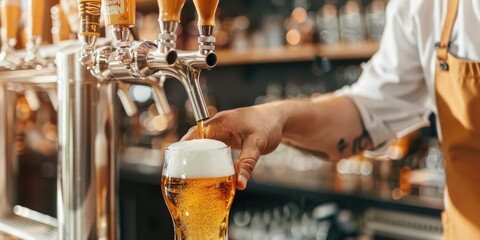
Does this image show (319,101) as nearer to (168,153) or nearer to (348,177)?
(168,153)

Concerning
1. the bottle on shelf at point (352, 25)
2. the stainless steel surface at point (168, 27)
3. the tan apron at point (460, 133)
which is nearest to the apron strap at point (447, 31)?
the tan apron at point (460, 133)

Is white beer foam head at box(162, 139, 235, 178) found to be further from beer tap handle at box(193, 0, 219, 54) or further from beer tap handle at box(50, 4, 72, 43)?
beer tap handle at box(50, 4, 72, 43)

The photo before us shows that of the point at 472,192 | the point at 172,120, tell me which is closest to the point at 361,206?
the point at 472,192

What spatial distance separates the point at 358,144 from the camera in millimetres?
1536

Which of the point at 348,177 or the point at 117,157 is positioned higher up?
the point at 117,157

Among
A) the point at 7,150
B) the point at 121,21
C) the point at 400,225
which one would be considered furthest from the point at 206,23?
the point at 400,225

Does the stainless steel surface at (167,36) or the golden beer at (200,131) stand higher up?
the stainless steel surface at (167,36)

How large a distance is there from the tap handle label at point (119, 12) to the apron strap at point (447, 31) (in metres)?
0.83

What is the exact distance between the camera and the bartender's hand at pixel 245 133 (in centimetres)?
89

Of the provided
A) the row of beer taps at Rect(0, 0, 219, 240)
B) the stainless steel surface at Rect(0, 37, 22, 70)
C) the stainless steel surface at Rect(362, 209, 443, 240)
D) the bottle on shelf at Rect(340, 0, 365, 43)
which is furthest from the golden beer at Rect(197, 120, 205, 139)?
the bottle on shelf at Rect(340, 0, 365, 43)

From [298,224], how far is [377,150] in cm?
148

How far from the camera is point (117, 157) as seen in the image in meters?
1.02

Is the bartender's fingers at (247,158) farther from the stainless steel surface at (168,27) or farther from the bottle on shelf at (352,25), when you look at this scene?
the bottle on shelf at (352,25)

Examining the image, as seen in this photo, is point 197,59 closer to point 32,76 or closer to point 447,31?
point 32,76
